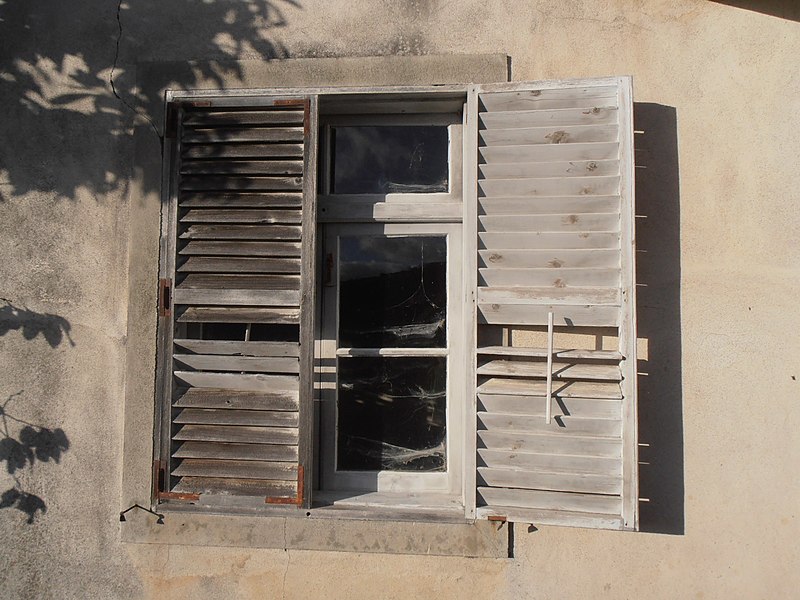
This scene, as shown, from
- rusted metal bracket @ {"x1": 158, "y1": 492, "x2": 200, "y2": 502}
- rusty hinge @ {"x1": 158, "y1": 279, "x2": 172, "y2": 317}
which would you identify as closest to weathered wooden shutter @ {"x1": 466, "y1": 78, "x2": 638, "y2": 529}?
rusted metal bracket @ {"x1": 158, "y1": 492, "x2": 200, "y2": 502}

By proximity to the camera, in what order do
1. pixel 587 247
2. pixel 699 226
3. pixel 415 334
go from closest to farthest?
pixel 587 247
pixel 699 226
pixel 415 334

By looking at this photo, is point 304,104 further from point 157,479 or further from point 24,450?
point 24,450

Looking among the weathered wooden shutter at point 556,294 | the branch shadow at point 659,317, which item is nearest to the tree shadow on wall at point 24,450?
the weathered wooden shutter at point 556,294

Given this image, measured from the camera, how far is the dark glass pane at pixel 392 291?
256cm

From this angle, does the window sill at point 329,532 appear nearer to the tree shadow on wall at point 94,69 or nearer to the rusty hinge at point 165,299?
the rusty hinge at point 165,299

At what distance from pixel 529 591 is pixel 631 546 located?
49 cm

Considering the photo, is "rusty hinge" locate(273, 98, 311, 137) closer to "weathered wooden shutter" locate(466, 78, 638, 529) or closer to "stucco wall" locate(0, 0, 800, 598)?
"stucco wall" locate(0, 0, 800, 598)

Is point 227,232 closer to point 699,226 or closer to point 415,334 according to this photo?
point 415,334

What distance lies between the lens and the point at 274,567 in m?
2.41

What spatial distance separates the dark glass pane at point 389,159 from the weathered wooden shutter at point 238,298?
0.96ft

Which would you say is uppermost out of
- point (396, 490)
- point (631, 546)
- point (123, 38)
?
point (123, 38)

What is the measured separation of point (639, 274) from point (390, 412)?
1.30 meters

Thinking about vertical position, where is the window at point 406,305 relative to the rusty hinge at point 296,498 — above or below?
above

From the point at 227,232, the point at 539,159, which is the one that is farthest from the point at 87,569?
the point at 539,159
